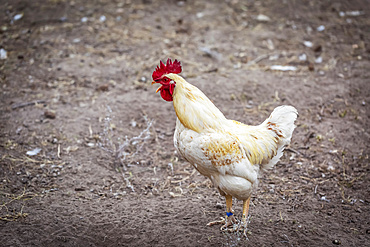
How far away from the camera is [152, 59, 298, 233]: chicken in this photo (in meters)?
3.36

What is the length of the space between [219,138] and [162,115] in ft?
8.09

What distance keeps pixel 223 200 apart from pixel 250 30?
496cm

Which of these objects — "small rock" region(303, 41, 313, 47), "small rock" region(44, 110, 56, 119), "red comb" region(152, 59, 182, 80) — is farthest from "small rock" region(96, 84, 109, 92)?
"small rock" region(303, 41, 313, 47)

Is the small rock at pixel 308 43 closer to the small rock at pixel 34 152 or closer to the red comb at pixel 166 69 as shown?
the red comb at pixel 166 69

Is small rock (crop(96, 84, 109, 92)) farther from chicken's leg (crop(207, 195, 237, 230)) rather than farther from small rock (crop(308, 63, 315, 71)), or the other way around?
small rock (crop(308, 63, 315, 71))

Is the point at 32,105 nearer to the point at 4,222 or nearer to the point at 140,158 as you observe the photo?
the point at 140,158

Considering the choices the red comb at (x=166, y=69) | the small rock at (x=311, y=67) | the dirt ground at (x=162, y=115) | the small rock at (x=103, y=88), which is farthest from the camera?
the small rock at (x=311, y=67)

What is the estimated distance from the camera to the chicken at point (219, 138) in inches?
132

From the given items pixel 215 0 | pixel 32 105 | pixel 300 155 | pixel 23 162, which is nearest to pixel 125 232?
pixel 23 162

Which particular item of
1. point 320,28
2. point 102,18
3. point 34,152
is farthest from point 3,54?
point 320,28

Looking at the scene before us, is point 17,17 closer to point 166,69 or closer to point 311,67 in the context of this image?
point 166,69

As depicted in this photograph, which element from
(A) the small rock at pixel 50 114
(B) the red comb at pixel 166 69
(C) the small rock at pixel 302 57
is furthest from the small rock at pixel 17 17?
(C) the small rock at pixel 302 57

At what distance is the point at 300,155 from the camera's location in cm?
497

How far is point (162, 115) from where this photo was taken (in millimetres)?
5711
